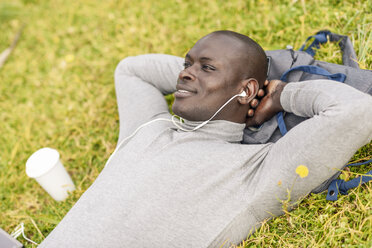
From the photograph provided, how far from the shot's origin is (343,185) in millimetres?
2014

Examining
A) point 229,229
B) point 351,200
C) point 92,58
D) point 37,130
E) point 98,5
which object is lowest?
point 351,200

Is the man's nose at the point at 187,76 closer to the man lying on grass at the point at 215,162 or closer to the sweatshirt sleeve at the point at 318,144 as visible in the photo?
the man lying on grass at the point at 215,162

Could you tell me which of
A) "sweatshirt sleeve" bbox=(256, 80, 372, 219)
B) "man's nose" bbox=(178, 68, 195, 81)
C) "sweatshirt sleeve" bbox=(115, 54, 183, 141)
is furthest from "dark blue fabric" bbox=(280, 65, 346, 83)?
"sweatshirt sleeve" bbox=(115, 54, 183, 141)

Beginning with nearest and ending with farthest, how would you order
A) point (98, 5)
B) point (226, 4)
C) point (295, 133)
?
point (295, 133) < point (226, 4) < point (98, 5)

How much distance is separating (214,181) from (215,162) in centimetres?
11

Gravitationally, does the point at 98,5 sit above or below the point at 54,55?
above

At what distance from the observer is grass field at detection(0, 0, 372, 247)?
2.04 metres

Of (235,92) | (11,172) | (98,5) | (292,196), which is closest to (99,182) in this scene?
(235,92)

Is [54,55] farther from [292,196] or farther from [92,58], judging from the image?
[292,196]

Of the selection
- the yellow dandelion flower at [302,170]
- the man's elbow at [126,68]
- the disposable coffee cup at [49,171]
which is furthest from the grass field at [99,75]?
the man's elbow at [126,68]

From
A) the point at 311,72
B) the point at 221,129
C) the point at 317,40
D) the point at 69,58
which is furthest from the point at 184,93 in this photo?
the point at 69,58

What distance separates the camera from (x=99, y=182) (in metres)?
2.08

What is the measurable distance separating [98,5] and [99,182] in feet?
10.2

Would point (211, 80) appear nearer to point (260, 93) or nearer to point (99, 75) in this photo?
point (260, 93)
